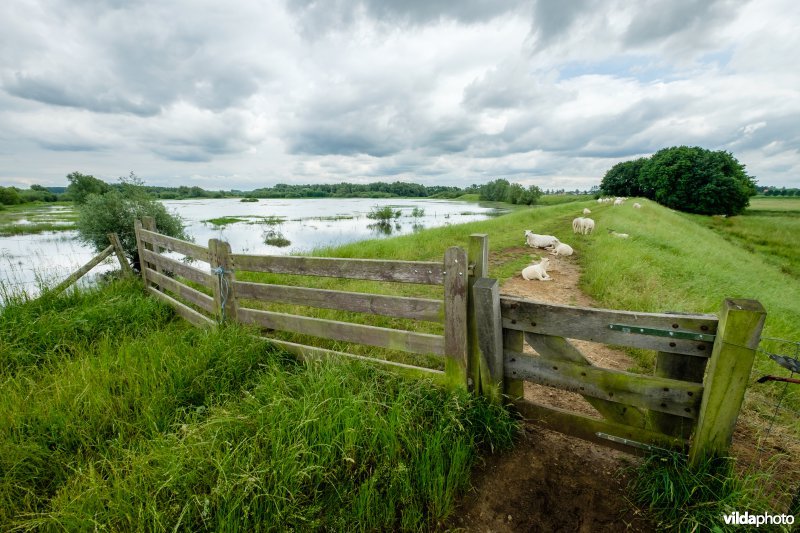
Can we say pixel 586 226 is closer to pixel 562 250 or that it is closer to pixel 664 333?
pixel 562 250

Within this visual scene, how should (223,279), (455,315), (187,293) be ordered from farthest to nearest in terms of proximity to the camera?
1. (187,293)
2. (223,279)
3. (455,315)

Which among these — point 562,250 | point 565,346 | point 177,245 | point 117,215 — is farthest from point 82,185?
point 565,346

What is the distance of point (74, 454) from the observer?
2957 millimetres

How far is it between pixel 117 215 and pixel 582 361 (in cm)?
1545

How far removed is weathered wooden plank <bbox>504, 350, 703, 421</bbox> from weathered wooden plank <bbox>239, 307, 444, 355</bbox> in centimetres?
83

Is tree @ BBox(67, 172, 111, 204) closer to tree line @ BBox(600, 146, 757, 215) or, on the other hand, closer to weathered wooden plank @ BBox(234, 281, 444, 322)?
weathered wooden plank @ BBox(234, 281, 444, 322)

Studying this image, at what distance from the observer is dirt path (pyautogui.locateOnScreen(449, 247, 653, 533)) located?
2455 mm

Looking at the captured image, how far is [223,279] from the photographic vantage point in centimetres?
479

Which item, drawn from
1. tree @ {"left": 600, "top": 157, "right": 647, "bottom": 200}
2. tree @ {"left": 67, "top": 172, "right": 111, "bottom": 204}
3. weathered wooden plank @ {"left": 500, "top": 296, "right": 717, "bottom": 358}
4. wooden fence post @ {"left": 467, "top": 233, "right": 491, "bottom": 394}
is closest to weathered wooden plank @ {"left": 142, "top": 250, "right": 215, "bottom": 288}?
wooden fence post @ {"left": 467, "top": 233, "right": 491, "bottom": 394}

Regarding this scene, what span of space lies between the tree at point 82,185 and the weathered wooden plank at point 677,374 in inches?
1186

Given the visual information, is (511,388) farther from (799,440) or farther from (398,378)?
(799,440)

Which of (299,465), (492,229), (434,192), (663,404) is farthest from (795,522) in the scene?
(434,192)

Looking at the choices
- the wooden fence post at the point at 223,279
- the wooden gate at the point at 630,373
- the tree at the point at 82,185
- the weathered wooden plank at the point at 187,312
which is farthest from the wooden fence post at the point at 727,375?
the tree at the point at 82,185

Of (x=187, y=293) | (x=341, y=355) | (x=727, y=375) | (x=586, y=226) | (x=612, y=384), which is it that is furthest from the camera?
A: (x=586, y=226)
